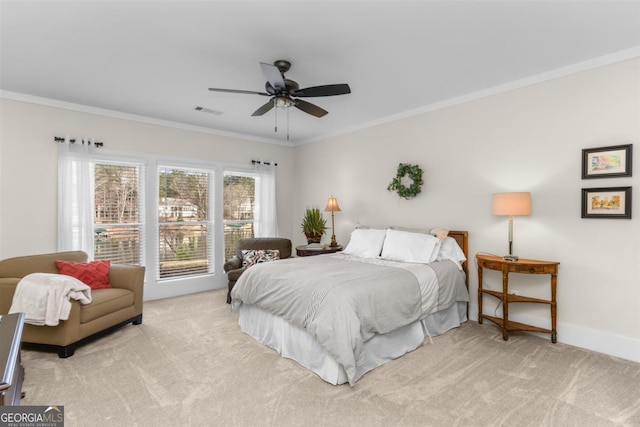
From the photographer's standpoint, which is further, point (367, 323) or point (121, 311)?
point (121, 311)

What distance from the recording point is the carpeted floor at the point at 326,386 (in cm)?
206

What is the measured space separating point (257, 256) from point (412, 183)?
253cm

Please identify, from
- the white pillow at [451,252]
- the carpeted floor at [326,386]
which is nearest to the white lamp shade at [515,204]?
the white pillow at [451,252]

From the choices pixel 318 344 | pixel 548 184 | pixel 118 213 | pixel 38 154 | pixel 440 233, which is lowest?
pixel 318 344

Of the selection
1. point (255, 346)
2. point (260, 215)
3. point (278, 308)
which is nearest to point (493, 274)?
point (278, 308)

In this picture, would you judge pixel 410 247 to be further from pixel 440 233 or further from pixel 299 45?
pixel 299 45

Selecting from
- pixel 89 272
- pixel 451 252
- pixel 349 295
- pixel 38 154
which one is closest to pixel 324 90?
pixel 349 295

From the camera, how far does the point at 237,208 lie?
5809 mm

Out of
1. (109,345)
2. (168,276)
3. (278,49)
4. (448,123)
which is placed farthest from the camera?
(168,276)

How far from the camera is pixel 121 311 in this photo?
11.3ft

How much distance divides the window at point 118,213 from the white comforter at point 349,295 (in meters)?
2.21

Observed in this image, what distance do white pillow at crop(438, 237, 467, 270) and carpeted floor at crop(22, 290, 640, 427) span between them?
88cm

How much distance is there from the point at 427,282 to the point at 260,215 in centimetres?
365

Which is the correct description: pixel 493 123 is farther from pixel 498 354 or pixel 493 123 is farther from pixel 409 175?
pixel 498 354
